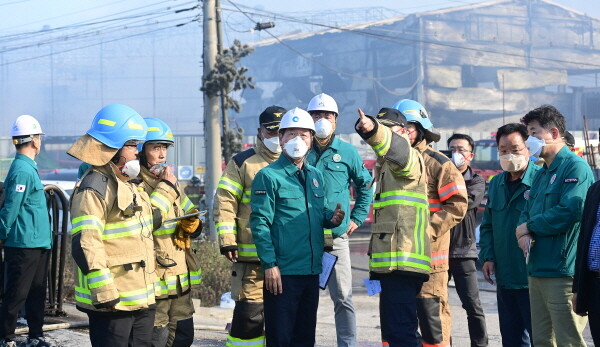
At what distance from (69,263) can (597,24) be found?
97.9 m

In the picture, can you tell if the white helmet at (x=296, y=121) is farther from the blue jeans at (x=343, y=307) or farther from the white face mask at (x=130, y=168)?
the blue jeans at (x=343, y=307)

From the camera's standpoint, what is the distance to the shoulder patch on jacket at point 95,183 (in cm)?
498

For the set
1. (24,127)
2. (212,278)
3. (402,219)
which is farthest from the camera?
(212,278)

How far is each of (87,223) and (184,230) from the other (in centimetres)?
160

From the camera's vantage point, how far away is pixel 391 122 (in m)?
5.82

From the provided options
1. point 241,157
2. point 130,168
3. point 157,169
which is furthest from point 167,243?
point 130,168

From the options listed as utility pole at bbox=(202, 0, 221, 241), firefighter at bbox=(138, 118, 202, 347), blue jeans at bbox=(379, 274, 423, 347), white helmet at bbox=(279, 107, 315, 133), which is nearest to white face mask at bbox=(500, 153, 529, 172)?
blue jeans at bbox=(379, 274, 423, 347)

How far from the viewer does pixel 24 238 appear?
7.21m

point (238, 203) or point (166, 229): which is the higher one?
point (238, 203)

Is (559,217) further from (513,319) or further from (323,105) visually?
(323,105)

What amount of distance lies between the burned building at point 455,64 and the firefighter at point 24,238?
73.7m

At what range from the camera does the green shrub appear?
413 inches

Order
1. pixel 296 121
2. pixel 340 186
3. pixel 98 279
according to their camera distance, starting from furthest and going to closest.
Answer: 1. pixel 340 186
2. pixel 296 121
3. pixel 98 279

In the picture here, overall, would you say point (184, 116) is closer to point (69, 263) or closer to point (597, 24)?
point (597, 24)
